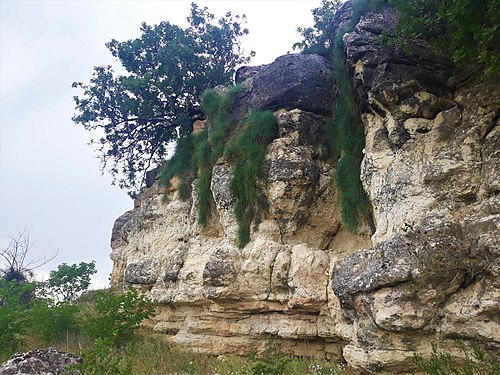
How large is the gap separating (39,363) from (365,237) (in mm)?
6475

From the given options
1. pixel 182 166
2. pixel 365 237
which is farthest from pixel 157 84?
pixel 365 237

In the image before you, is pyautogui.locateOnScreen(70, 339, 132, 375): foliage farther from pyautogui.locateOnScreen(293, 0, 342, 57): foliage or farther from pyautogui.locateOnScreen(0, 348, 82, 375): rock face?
pyautogui.locateOnScreen(293, 0, 342, 57): foliage

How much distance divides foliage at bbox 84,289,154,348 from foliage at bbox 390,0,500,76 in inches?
300

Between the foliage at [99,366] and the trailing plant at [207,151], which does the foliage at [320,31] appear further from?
the foliage at [99,366]

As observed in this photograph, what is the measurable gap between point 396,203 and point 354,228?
1704 millimetres

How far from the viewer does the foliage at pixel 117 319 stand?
9367 millimetres

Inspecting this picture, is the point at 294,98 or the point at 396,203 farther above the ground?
the point at 294,98

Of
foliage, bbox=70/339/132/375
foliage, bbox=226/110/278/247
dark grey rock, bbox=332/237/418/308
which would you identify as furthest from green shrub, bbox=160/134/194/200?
dark grey rock, bbox=332/237/418/308

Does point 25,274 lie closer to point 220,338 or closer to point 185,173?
point 185,173

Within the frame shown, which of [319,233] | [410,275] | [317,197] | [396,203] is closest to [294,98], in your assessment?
[317,197]

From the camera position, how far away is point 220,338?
9016 millimetres

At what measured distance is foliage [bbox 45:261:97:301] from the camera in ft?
63.8

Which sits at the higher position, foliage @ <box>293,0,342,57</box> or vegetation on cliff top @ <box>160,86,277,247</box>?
foliage @ <box>293,0,342,57</box>

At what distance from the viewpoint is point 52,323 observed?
38.7 ft
